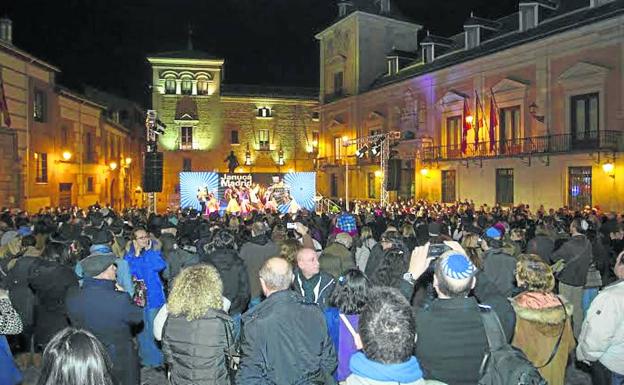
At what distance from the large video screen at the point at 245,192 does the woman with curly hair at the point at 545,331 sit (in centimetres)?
2198

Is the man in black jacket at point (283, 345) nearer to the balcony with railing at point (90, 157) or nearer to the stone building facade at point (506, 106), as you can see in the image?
the stone building facade at point (506, 106)

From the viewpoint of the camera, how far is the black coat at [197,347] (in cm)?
446

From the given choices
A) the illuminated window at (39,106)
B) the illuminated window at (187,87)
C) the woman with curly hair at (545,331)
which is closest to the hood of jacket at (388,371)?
the woman with curly hair at (545,331)

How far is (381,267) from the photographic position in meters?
6.57

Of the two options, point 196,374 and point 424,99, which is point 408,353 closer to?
point 196,374

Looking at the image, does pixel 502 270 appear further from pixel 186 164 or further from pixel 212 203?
pixel 186 164

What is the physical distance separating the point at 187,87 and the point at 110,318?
155 ft

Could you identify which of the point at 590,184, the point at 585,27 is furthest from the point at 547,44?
the point at 590,184

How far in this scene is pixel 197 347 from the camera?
4.46 m

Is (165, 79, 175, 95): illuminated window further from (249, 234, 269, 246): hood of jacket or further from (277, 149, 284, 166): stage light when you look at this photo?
(249, 234, 269, 246): hood of jacket

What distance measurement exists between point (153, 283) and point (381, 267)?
3.08 metres

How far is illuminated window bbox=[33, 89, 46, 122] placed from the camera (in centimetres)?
2697

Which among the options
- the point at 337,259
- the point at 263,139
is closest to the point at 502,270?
the point at 337,259

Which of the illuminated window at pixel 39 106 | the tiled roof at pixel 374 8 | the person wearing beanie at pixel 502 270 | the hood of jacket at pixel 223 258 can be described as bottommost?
the person wearing beanie at pixel 502 270
